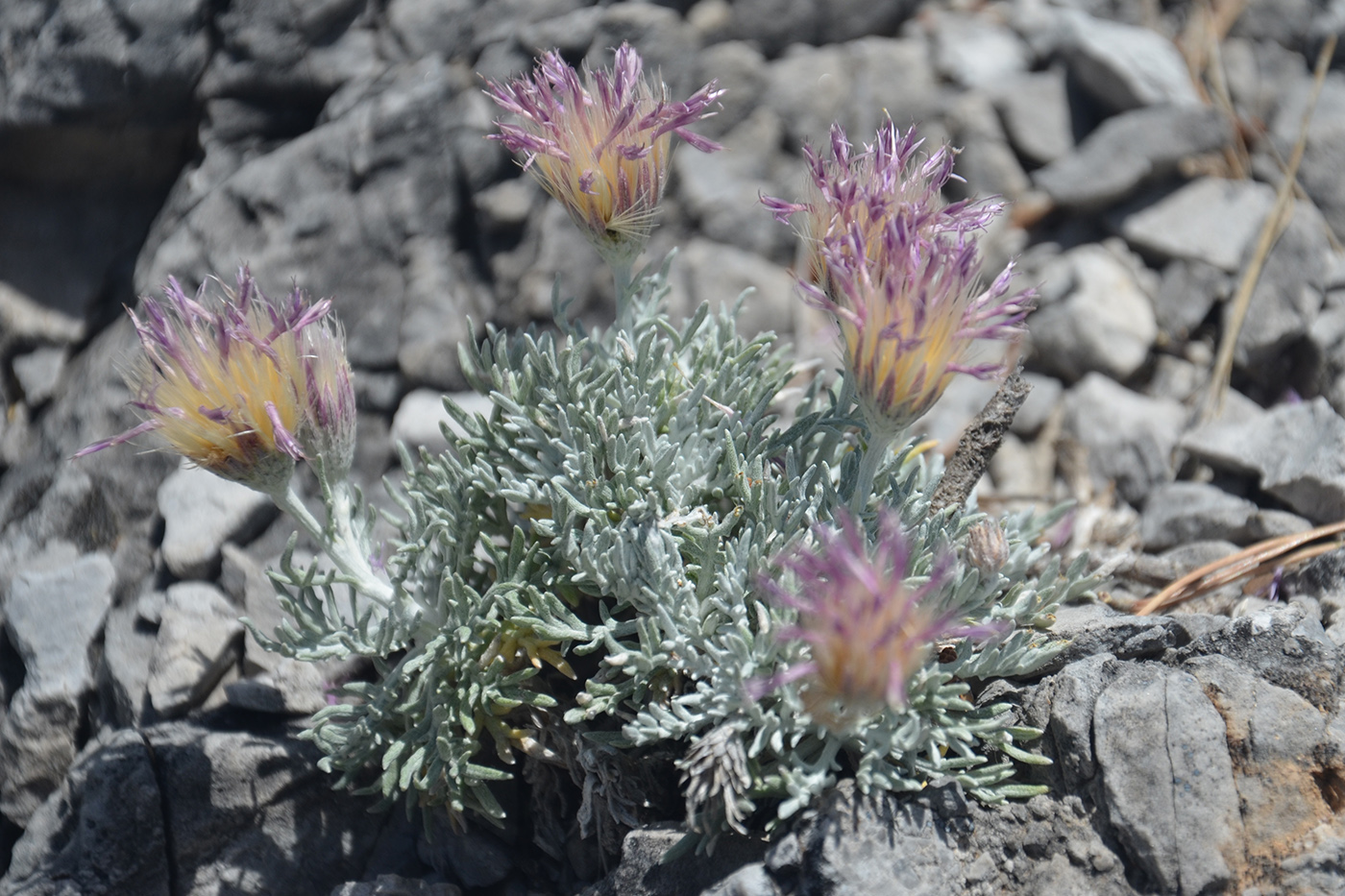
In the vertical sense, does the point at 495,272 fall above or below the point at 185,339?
below

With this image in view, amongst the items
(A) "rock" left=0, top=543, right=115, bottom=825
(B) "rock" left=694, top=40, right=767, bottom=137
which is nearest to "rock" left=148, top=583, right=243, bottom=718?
(A) "rock" left=0, top=543, right=115, bottom=825

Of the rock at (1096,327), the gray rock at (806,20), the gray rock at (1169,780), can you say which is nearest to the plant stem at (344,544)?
the gray rock at (1169,780)

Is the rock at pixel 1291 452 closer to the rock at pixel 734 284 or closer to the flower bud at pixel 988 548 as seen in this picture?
the flower bud at pixel 988 548

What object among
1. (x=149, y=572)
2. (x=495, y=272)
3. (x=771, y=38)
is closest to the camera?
(x=149, y=572)

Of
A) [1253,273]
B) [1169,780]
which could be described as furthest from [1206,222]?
[1169,780]

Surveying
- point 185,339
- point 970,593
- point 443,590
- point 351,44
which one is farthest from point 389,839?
point 351,44

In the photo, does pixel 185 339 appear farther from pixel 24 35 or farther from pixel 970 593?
pixel 24 35
